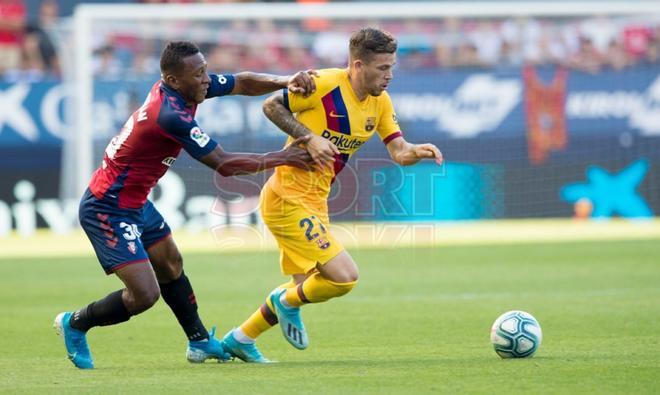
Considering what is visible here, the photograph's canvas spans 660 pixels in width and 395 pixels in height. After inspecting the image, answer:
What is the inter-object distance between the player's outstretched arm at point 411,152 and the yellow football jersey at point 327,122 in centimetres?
21

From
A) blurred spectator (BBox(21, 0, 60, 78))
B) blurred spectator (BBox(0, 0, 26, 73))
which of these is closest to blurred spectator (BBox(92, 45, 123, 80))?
blurred spectator (BBox(21, 0, 60, 78))

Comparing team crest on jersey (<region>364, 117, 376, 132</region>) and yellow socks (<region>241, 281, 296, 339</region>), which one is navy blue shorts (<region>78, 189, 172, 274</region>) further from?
team crest on jersey (<region>364, 117, 376, 132</region>)

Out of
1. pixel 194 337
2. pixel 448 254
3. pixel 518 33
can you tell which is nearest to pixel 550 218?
pixel 518 33

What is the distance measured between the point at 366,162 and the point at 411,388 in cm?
1287

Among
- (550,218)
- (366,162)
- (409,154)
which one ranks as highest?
(409,154)

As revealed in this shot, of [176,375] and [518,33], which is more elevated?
[518,33]

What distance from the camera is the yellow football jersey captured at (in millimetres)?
8203

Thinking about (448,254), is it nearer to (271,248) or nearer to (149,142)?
(271,248)

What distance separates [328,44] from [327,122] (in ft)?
37.3

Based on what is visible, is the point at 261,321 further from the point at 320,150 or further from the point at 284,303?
the point at 320,150

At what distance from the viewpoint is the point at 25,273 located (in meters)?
14.3

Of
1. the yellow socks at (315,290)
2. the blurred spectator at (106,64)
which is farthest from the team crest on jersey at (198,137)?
the blurred spectator at (106,64)

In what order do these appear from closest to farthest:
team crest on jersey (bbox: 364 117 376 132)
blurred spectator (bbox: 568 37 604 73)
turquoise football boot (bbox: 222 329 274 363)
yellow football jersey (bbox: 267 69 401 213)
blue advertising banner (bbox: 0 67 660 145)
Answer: turquoise football boot (bbox: 222 329 274 363) < yellow football jersey (bbox: 267 69 401 213) < team crest on jersey (bbox: 364 117 376 132) < blue advertising banner (bbox: 0 67 660 145) < blurred spectator (bbox: 568 37 604 73)

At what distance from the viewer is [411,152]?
8086 millimetres
